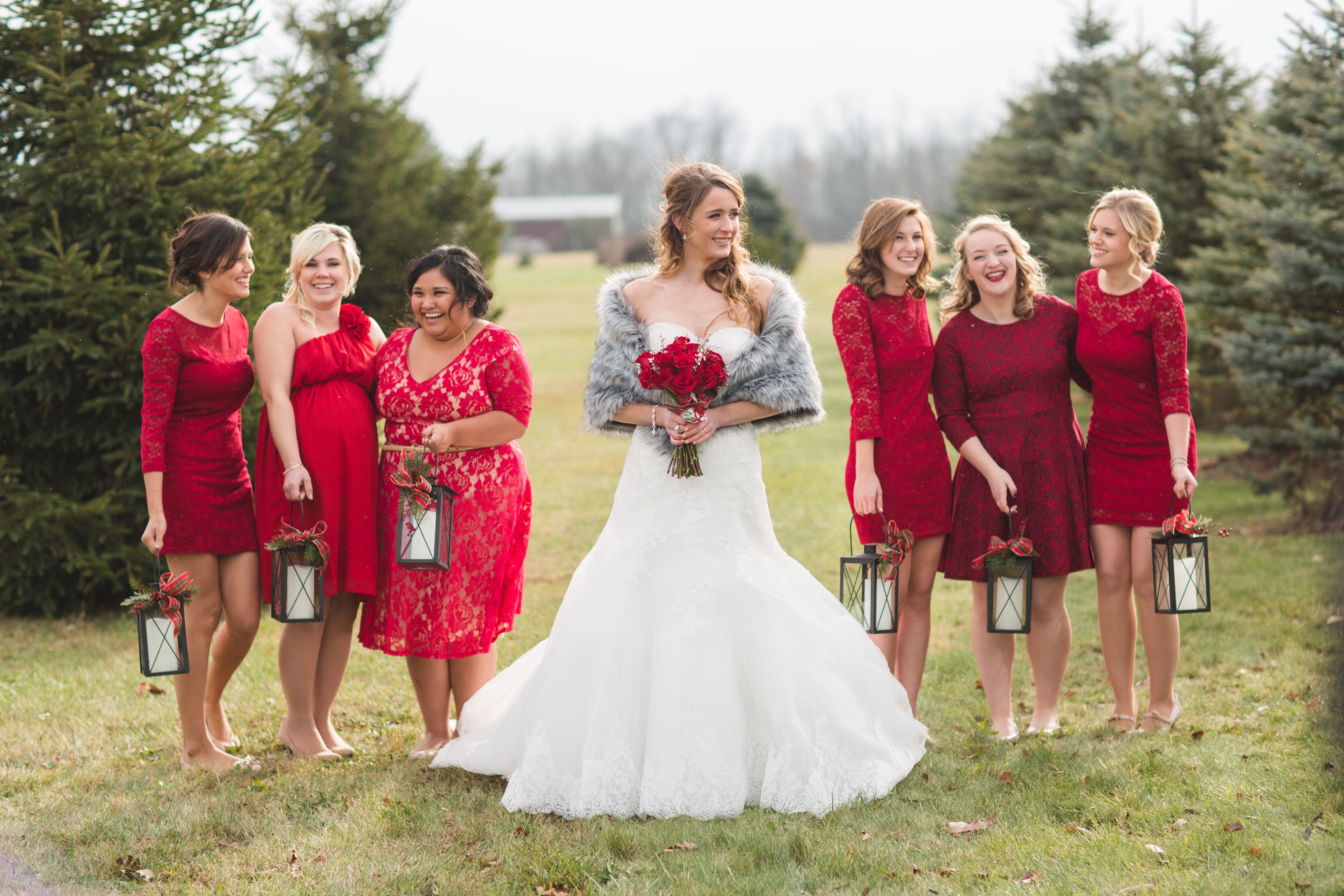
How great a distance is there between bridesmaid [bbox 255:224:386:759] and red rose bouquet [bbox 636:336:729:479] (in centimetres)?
145

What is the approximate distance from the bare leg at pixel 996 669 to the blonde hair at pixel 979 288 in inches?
49.7

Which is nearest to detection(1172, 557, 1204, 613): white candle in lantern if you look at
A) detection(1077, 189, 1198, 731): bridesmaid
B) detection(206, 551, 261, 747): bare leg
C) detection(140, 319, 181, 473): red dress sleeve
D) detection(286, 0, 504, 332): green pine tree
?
detection(1077, 189, 1198, 731): bridesmaid

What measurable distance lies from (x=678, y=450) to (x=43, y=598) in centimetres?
547

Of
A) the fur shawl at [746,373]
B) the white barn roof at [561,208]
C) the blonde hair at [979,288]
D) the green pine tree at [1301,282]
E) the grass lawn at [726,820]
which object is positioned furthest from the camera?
the white barn roof at [561,208]

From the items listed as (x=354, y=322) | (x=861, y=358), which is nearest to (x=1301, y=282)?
(x=861, y=358)

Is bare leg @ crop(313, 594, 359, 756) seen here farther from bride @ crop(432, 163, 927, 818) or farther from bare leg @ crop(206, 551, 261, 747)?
bride @ crop(432, 163, 927, 818)

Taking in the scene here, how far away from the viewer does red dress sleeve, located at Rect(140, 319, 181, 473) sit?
4750 mm

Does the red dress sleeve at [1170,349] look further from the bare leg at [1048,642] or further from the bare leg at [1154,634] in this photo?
the bare leg at [1048,642]

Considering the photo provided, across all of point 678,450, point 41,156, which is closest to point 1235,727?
point 678,450

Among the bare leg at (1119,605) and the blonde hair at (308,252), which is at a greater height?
the blonde hair at (308,252)

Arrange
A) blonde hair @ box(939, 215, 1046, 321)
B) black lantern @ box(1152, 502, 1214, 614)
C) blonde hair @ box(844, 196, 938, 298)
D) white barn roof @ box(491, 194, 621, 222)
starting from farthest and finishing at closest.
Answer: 1. white barn roof @ box(491, 194, 621, 222)
2. blonde hair @ box(939, 215, 1046, 321)
3. blonde hair @ box(844, 196, 938, 298)
4. black lantern @ box(1152, 502, 1214, 614)

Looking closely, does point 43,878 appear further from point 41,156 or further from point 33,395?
point 41,156

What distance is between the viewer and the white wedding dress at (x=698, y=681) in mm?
4230

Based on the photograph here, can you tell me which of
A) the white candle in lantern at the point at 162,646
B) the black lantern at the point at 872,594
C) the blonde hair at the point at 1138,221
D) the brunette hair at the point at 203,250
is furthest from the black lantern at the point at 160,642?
the blonde hair at the point at 1138,221
